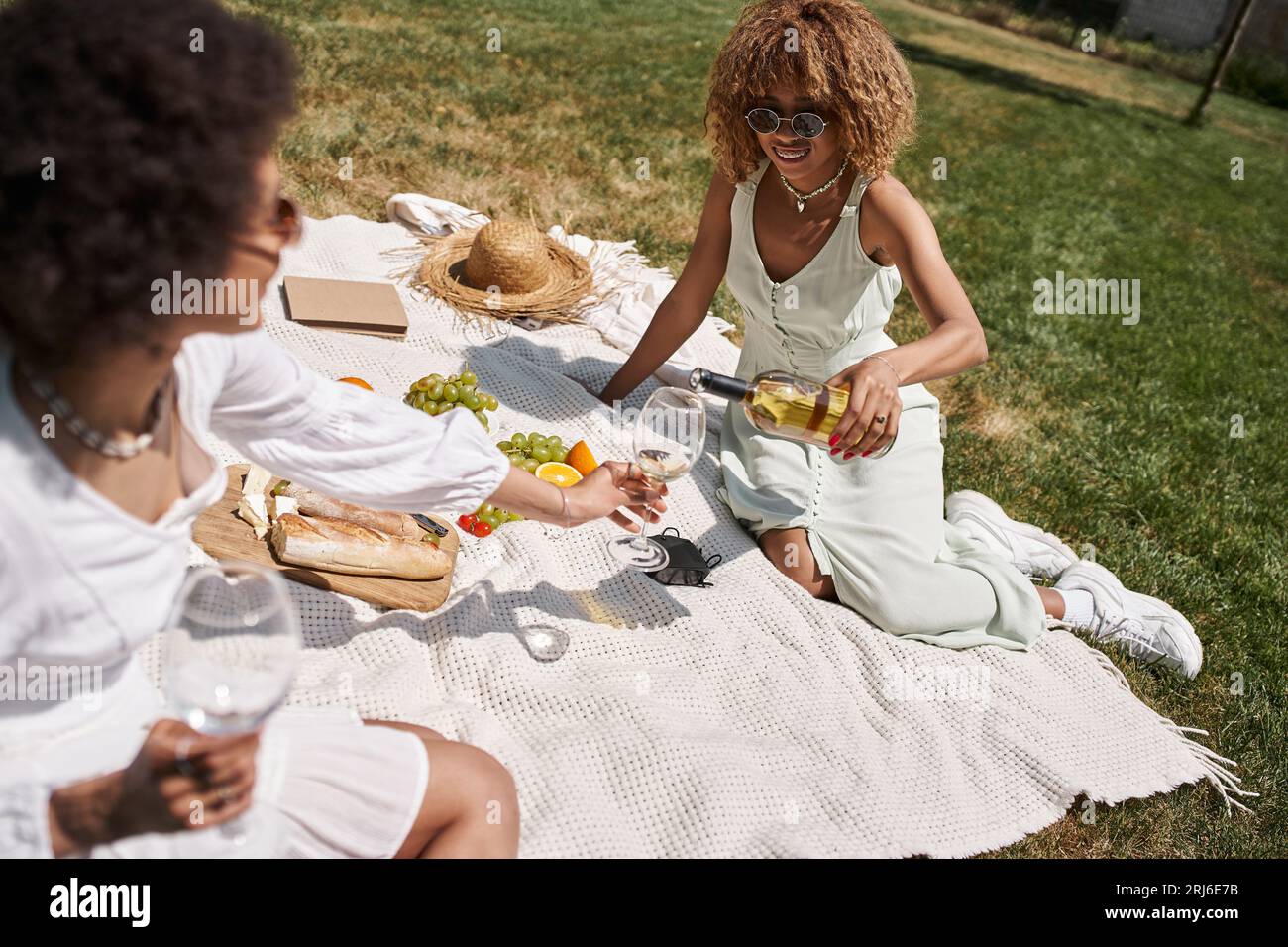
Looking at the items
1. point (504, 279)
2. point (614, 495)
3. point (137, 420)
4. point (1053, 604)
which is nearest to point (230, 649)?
point (137, 420)

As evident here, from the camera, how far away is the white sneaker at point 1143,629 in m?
4.21

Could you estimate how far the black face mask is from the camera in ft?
12.6

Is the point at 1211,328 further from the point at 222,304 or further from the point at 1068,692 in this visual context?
the point at 222,304

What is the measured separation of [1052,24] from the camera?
23922 mm

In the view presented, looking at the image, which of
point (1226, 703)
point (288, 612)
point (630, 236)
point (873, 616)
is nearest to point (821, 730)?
point (873, 616)

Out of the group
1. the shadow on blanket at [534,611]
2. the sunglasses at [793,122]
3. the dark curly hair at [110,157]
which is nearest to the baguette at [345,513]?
the shadow on blanket at [534,611]

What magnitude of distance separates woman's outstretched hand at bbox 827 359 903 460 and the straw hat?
238 centimetres

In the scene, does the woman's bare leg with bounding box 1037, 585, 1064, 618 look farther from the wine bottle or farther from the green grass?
the wine bottle

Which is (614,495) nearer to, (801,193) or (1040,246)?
(801,193)

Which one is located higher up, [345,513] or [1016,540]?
[345,513]

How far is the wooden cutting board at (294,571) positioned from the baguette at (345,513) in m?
0.16

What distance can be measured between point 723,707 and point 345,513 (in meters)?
1.41

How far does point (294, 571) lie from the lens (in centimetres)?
331
